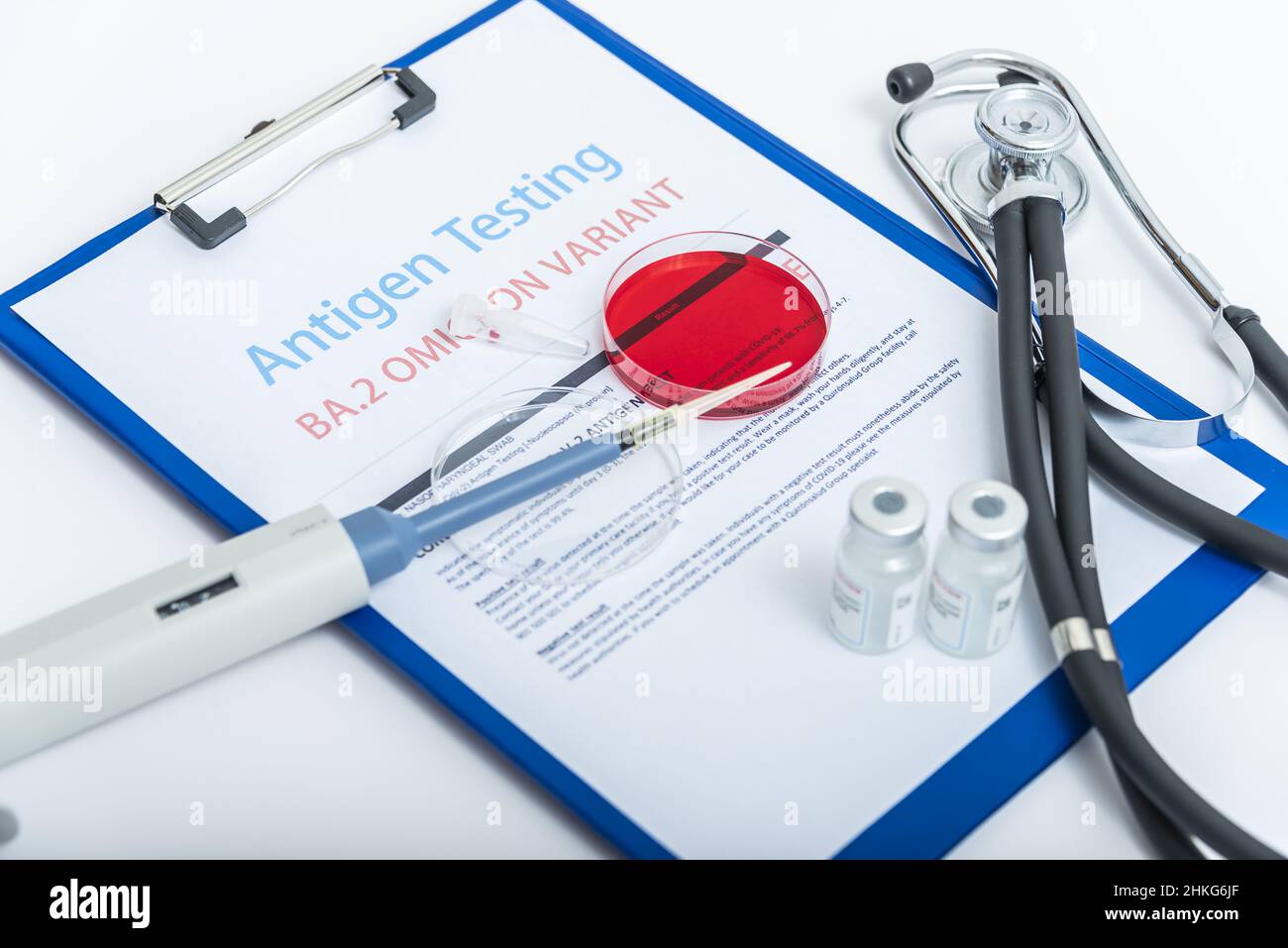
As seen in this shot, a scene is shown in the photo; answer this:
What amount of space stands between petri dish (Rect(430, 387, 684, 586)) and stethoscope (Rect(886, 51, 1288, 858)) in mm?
262

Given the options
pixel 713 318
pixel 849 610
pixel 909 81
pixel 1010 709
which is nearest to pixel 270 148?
pixel 713 318

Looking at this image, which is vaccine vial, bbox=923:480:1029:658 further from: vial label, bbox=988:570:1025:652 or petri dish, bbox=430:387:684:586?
petri dish, bbox=430:387:684:586

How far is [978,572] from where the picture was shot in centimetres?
86

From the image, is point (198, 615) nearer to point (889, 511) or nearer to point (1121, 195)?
point (889, 511)

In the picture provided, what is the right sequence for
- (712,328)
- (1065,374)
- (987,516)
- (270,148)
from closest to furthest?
(987,516) < (1065,374) < (712,328) < (270,148)

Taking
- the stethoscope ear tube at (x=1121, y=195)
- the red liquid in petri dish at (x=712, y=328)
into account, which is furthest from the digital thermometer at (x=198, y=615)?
the stethoscope ear tube at (x=1121, y=195)

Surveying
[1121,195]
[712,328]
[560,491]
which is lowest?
[560,491]

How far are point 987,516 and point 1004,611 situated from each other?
8cm

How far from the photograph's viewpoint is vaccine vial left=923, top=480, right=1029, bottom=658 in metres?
0.83

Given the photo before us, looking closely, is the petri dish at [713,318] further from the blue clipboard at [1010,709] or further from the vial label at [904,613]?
the vial label at [904,613]

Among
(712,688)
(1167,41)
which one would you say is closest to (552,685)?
(712,688)

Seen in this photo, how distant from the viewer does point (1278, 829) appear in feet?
2.84

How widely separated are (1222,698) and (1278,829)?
0.31 ft

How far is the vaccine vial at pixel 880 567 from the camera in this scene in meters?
0.84
